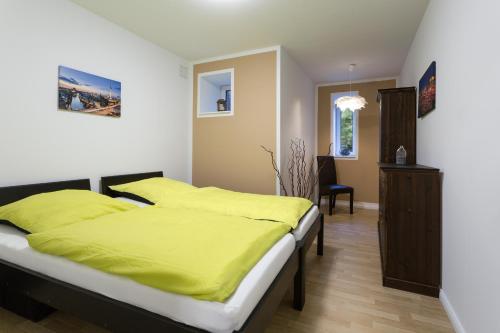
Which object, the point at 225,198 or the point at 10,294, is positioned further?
the point at 225,198

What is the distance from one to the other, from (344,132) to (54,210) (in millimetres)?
4924

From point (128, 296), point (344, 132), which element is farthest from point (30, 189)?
point (344, 132)

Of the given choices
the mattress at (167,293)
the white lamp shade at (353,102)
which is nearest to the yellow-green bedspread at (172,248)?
the mattress at (167,293)

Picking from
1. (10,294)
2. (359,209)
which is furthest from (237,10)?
(359,209)

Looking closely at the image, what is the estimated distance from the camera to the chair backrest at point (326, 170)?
484cm

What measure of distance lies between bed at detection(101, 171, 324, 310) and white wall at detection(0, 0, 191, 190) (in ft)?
0.33

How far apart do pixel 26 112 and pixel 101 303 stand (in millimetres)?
1831

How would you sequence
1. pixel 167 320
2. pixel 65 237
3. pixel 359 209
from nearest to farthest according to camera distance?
pixel 167 320 → pixel 65 237 → pixel 359 209

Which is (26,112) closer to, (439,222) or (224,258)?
(224,258)

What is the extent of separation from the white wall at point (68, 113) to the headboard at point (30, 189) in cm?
8

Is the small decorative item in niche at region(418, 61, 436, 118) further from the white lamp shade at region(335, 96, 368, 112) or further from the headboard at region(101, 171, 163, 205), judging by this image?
the headboard at region(101, 171, 163, 205)

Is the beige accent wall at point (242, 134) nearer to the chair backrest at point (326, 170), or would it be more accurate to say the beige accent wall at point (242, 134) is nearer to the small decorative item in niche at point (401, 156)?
the small decorative item in niche at point (401, 156)

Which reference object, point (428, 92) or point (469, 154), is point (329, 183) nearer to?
point (428, 92)

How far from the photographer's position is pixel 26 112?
2131 millimetres
